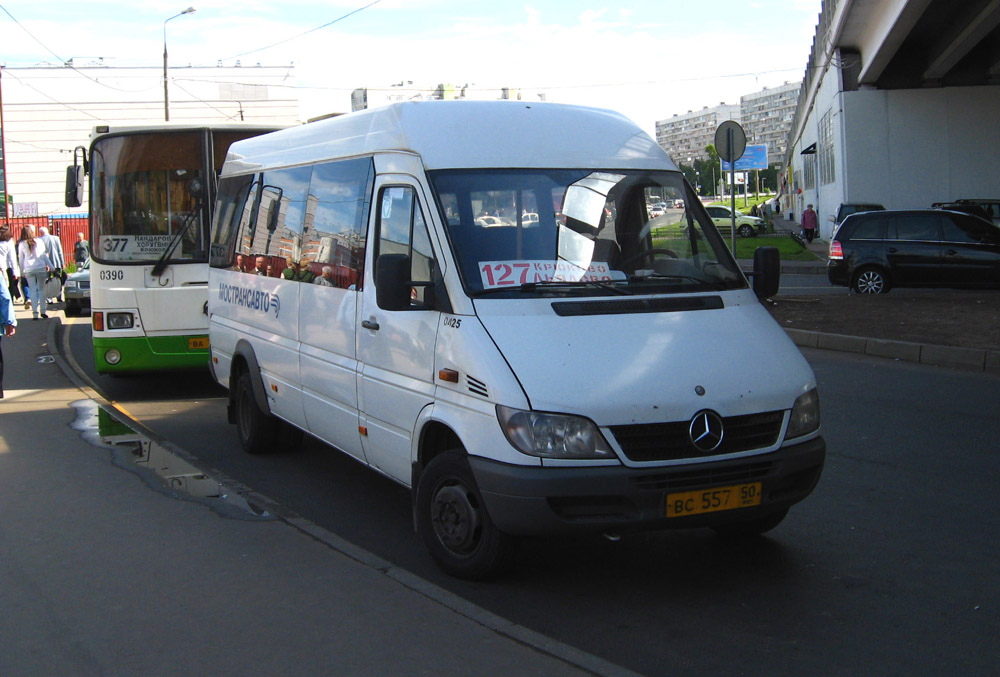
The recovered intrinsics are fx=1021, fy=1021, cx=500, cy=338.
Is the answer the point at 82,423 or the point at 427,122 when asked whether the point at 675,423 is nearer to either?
the point at 427,122

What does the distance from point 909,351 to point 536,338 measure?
8.73m

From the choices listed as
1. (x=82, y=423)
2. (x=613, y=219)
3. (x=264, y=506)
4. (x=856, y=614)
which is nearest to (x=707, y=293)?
(x=613, y=219)

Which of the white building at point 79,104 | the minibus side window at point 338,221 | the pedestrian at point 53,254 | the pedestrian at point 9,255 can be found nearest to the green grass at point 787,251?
the pedestrian at point 53,254

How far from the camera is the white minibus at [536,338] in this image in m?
4.46

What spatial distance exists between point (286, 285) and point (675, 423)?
3.53 m

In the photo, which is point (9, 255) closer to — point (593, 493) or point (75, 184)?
point (75, 184)

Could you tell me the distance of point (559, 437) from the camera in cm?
443

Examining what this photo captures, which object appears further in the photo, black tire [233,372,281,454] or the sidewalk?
black tire [233,372,281,454]

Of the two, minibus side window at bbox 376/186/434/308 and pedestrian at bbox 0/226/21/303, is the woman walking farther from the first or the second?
minibus side window at bbox 376/186/434/308

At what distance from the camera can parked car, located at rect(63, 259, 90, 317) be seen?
859 inches

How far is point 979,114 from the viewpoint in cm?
3597

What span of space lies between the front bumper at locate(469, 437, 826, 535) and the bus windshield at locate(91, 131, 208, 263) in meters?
6.88

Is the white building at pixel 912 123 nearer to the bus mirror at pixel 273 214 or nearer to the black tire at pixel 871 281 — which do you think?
the black tire at pixel 871 281

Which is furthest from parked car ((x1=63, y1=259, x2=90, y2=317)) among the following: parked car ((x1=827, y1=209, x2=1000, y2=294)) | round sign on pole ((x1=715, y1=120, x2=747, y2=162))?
parked car ((x1=827, y1=209, x2=1000, y2=294))
